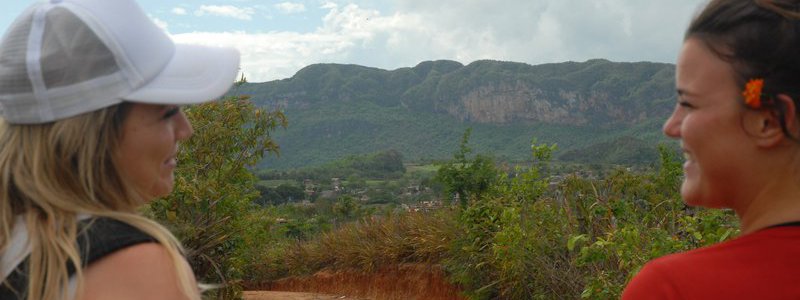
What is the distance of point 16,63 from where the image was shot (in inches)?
48.4

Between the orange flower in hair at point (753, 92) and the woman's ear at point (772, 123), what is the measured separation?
22 millimetres

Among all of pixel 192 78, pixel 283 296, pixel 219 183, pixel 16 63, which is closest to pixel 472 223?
pixel 219 183

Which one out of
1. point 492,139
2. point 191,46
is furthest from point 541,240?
point 492,139

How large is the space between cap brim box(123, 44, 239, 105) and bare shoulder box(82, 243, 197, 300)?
276mm

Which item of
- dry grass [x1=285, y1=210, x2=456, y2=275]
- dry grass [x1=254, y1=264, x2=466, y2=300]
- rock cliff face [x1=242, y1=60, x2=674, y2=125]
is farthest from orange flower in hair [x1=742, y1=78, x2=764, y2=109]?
rock cliff face [x1=242, y1=60, x2=674, y2=125]

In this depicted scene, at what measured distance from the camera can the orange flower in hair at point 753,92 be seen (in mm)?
1196

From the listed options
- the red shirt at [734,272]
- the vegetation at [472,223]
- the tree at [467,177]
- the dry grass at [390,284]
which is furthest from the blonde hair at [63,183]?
the tree at [467,177]

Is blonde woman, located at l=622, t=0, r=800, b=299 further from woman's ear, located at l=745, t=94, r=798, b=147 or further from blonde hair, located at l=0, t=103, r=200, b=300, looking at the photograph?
blonde hair, located at l=0, t=103, r=200, b=300

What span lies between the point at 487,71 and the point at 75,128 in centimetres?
7888

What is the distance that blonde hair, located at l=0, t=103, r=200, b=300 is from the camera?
3.81ft

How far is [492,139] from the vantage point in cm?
6366

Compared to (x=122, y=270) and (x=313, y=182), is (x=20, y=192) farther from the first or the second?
(x=313, y=182)

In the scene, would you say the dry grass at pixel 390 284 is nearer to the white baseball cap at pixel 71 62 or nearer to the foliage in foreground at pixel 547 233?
the foliage in foreground at pixel 547 233

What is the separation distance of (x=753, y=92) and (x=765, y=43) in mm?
77
